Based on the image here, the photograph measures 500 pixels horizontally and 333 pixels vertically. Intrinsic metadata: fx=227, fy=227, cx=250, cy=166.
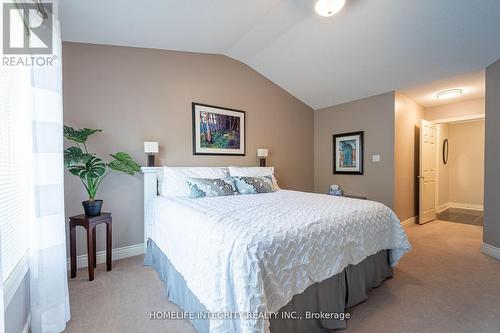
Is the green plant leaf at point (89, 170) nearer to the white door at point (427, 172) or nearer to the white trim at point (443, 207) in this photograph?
the white door at point (427, 172)

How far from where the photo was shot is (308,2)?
238cm

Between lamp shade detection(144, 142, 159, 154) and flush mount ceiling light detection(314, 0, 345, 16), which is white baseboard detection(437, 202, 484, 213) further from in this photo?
lamp shade detection(144, 142, 159, 154)

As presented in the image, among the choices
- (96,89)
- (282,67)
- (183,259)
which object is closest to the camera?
(183,259)

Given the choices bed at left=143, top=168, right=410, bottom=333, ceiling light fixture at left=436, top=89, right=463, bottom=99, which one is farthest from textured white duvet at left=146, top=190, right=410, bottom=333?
ceiling light fixture at left=436, top=89, right=463, bottom=99

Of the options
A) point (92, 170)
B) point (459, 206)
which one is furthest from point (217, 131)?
point (459, 206)

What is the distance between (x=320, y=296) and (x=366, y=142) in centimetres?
324

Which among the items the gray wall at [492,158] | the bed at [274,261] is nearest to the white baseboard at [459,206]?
the gray wall at [492,158]

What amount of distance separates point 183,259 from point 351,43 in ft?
10.3

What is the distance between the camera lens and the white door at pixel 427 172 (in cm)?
417

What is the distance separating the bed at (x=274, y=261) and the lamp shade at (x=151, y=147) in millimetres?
932

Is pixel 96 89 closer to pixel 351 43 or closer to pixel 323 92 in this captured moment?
pixel 351 43

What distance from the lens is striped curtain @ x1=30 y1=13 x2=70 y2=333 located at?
1471 mm

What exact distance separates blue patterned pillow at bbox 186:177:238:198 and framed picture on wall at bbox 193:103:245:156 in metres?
0.76

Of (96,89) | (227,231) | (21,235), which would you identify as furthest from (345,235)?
(96,89)
